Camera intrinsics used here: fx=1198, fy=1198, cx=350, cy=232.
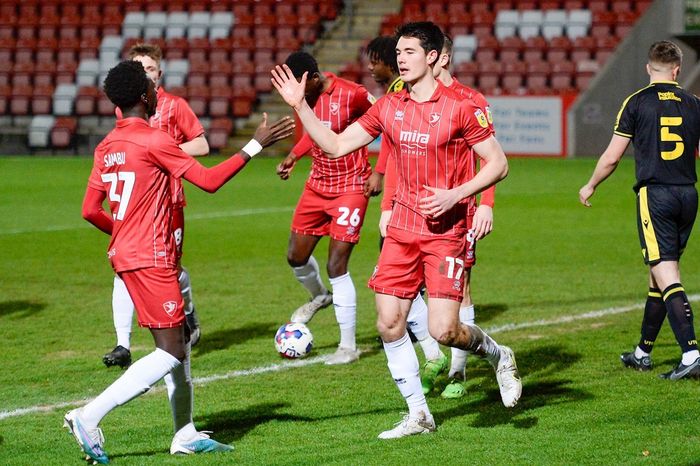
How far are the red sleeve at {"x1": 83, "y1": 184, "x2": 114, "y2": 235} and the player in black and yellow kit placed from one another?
3.21 m

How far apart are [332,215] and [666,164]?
253 centimetres

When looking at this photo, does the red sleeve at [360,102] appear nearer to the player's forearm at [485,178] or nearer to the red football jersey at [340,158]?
the red football jersey at [340,158]

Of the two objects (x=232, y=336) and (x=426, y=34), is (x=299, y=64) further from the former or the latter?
(x=232, y=336)

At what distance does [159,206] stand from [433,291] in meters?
1.48

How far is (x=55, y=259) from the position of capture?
45.4 feet

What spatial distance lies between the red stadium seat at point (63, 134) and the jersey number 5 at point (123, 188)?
26.7 m

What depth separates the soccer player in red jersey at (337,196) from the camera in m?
8.70

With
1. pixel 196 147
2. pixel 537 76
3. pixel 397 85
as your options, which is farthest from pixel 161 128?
pixel 537 76

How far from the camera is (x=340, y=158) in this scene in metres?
8.91

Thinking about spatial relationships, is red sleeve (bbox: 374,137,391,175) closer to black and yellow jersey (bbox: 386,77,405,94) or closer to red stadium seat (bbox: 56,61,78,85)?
black and yellow jersey (bbox: 386,77,405,94)

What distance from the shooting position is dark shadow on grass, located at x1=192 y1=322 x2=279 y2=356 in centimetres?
898

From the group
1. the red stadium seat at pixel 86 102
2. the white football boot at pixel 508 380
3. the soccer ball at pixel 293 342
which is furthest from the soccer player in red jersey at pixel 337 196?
the red stadium seat at pixel 86 102

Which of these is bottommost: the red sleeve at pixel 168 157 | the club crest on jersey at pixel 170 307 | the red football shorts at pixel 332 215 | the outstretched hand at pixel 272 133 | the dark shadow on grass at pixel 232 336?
the dark shadow on grass at pixel 232 336

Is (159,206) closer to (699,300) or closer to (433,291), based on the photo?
(433,291)
